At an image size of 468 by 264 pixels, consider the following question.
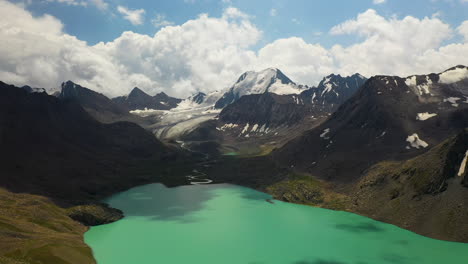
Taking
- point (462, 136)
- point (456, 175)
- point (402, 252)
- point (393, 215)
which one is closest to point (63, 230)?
point (402, 252)

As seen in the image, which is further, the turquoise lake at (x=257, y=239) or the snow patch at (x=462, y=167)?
the snow patch at (x=462, y=167)

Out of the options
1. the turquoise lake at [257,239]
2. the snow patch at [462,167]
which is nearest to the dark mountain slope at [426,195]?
the snow patch at [462,167]

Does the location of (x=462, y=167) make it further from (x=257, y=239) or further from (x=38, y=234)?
(x=38, y=234)

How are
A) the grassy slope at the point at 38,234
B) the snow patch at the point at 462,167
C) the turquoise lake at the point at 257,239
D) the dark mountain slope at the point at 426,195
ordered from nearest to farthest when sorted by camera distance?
the grassy slope at the point at 38,234, the turquoise lake at the point at 257,239, the dark mountain slope at the point at 426,195, the snow patch at the point at 462,167

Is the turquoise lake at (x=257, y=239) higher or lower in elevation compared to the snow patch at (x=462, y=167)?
lower

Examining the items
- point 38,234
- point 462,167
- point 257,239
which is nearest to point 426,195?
point 462,167

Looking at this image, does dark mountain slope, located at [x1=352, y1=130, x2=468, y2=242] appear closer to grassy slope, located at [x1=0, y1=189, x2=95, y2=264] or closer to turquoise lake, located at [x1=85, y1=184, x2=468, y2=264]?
turquoise lake, located at [x1=85, y1=184, x2=468, y2=264]

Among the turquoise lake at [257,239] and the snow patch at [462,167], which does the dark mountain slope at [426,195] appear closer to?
the snow patch at [462,167]

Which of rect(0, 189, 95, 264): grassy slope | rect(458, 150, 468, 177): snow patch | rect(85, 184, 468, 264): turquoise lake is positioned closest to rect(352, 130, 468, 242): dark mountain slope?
rect(458, 150, 468, 177): snow patch

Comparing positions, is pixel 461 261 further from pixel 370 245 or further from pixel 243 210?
pixel 243 210
